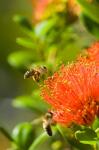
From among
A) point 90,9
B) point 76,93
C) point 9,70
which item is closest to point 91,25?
point 90,9

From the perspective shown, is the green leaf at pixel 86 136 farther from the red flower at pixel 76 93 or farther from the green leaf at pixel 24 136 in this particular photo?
the green leaf at pixel 24 136

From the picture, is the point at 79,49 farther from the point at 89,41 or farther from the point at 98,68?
the point at 98,68

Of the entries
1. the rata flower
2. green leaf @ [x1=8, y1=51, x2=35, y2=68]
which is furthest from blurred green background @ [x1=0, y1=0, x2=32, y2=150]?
the rata flower

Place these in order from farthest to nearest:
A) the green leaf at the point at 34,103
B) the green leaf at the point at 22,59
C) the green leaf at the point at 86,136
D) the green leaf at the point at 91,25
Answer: the green leaf at the point at 22,59, the green leaf at the point at 34,103, the green leaf at the point at 91,25, the green leaf at the point at 86,136

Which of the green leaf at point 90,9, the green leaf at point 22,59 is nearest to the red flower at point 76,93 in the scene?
the green leaf at point 90,9

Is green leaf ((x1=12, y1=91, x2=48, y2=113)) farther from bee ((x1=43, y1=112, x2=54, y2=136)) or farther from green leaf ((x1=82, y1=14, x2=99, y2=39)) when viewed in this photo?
bee ((x1=43, y1=112, x2=54, y2=136))

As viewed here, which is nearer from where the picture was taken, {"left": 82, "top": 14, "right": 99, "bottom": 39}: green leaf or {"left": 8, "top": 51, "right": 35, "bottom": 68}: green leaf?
{"left": 82, "top": 14, "right": 99, "bottom": 39}: green leaf

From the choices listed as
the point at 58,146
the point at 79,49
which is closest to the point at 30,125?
the point at 58,146

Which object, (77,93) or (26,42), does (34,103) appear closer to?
(26,42)
